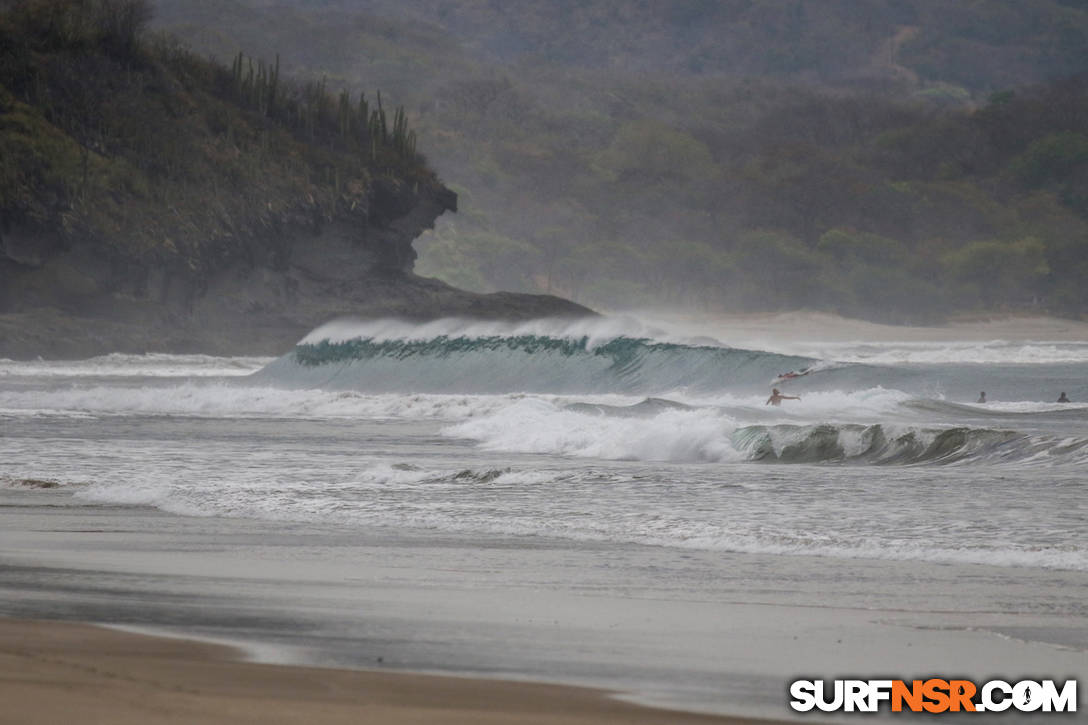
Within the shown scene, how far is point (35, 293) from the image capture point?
5953 centimetres

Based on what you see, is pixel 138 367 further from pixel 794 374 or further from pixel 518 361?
pixel 794 374

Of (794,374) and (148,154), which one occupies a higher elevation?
(148,154)

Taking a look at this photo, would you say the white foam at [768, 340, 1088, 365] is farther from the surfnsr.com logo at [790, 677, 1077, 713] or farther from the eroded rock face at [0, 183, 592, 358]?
the surfnsr.com logo at [790, 677, 1077, 713]

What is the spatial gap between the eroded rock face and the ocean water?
86.3 feet

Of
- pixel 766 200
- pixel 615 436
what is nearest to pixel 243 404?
pixel 615 436

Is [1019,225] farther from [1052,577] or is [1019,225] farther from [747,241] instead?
[1052,577]

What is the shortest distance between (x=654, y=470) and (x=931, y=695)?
9408 millimetres

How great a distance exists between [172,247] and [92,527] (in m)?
53.6

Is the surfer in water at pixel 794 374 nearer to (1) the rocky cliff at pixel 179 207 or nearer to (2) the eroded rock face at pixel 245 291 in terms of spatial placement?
(2) the eroded rock face at pixel 245 291

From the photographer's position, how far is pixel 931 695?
5.80m

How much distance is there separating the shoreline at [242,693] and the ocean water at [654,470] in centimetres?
43

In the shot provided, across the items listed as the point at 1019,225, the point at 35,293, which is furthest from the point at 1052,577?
the point at 1019,225

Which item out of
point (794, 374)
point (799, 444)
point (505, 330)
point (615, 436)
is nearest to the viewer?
point (799, 444)

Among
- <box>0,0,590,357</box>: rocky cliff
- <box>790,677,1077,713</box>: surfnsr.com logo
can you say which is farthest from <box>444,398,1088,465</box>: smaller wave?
<box>0,0,590,357</box>: rocky cliff
